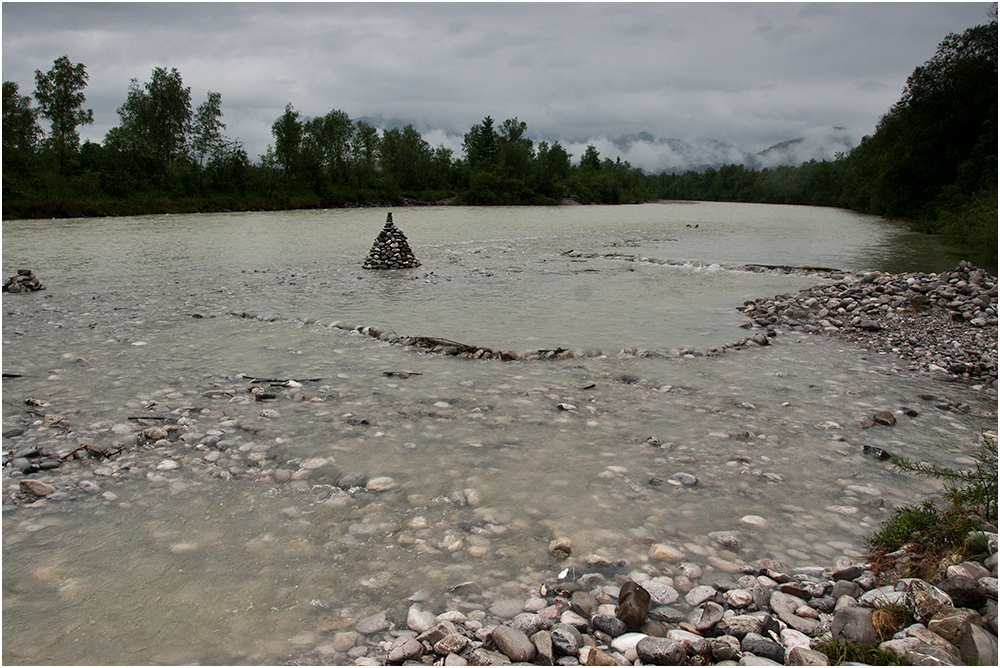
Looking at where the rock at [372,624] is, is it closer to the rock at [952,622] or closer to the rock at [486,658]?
the rock at [486,658]

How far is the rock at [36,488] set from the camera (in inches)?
204

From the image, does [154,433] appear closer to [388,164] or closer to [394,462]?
[394,462]

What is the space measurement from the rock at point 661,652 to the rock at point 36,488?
481 cm

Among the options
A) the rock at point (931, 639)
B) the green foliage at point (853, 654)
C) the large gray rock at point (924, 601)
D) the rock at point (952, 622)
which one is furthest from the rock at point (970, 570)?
the green foliage at point (853, 654)

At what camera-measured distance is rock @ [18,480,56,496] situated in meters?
5.18

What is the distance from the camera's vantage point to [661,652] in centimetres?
329

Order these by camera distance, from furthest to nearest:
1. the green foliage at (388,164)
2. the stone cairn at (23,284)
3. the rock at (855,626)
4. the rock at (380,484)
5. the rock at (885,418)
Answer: the green foliage at (388,164), the stone cairn at (23,284), the rock at (885,418), the rock at (380,484), the rock at (855,626)

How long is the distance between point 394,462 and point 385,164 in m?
121

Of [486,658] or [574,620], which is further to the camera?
[574,620]

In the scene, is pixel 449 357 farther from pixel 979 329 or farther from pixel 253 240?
pixel 253 240

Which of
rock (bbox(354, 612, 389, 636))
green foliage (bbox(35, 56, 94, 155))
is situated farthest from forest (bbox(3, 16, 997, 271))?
rock (bbox(354, 612, 389, 636))

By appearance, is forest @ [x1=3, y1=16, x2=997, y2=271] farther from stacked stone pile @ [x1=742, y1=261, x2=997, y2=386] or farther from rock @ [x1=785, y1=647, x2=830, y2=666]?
rock @ [x1=785, y1=647, x2=830, y2=666]

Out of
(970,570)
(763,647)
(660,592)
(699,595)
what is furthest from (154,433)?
(970,570)

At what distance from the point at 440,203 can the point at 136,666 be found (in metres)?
106
